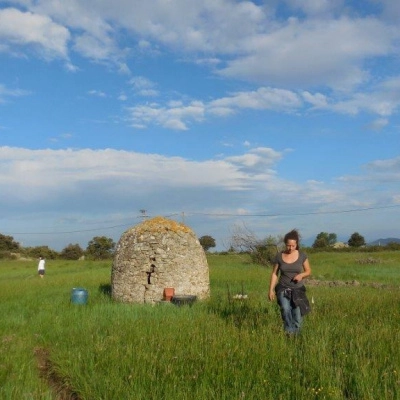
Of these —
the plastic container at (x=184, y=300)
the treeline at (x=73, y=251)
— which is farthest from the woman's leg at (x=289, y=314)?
the treeline at (x=73, y=251)

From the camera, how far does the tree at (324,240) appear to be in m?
73.1

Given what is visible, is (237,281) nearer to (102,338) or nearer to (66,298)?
(66,298)

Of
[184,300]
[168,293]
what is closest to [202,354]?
[184,300]

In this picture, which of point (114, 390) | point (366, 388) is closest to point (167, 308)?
point (114, 390)

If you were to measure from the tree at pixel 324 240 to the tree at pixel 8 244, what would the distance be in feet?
144

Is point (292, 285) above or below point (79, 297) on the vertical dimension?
above

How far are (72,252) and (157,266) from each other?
5375cm

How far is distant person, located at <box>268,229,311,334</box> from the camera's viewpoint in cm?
852

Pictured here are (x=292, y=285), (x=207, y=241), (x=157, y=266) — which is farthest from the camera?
(x=207, y=241)

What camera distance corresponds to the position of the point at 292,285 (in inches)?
337

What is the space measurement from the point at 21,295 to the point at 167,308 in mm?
7688

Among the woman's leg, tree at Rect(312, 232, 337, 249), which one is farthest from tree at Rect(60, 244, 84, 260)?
the woman's leg

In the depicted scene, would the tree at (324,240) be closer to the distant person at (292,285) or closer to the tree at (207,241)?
the tree at (207,241)

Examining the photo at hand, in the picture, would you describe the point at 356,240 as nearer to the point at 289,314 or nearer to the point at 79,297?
the point at 79,297
